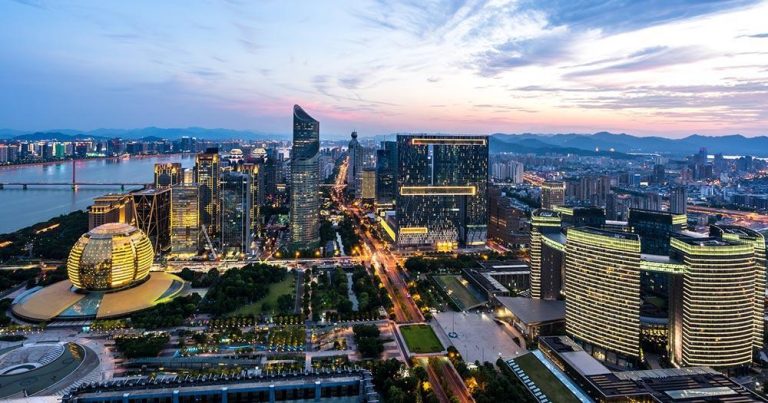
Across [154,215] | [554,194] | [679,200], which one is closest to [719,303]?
[554,194]

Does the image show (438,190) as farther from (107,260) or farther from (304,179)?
(107,260)

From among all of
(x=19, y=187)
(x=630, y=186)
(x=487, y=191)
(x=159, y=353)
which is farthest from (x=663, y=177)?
(x=19, y=187)

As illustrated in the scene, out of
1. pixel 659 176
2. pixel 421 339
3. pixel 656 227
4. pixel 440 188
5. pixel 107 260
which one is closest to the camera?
pixel 421 339

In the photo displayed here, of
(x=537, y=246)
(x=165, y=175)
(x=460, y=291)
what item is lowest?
(x=460, y=291)

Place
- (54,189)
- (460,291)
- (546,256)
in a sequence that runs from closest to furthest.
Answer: (546,256)
(460,291)
(54,189)

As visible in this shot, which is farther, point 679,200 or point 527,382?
point 679,200

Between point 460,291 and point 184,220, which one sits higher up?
point 184,220

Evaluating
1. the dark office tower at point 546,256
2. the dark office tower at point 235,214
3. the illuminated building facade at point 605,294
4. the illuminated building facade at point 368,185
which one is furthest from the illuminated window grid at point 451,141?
the illuminated building facade at point 368,185
